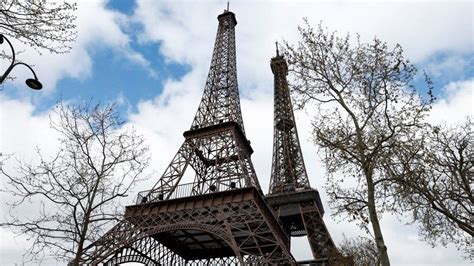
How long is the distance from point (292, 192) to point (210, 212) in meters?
20.8

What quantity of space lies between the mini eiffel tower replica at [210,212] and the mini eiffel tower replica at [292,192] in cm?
709

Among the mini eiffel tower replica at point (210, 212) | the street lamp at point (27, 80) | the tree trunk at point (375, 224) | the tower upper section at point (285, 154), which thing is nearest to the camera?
the street lamp at point (27, 80)

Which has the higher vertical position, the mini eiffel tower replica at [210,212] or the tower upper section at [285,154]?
the tower upper section at [285,154]

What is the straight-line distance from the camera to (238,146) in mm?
35469

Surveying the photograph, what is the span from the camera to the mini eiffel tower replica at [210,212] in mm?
26734

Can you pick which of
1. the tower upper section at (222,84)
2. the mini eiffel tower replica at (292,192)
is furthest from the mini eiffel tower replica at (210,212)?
the mini eiffel tower replica at (292,192)

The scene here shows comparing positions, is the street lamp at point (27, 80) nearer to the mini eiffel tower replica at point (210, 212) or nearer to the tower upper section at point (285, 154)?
the mini eiffel tower replica at point (210, 212)

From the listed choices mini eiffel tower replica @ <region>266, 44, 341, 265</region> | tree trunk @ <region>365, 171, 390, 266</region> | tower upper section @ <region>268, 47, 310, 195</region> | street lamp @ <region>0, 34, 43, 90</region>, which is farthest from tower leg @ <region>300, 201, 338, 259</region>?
street lamp @ <region>0, 34, 43, 90</region>

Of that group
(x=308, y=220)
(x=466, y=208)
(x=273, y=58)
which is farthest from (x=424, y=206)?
(x=273, y=58)

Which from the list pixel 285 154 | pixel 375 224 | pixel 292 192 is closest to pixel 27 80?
pixel 375 224

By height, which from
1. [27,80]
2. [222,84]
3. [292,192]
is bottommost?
[27,80]

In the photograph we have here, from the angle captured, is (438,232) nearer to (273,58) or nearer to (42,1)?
(42,1)

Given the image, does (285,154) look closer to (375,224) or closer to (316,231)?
(316,231)

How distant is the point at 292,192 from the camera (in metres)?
47.5
